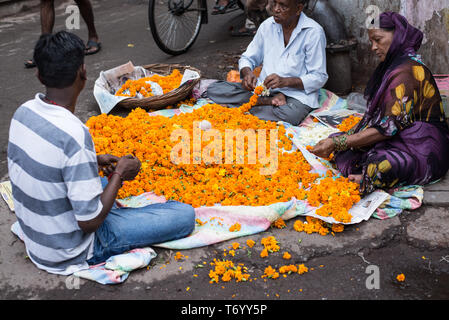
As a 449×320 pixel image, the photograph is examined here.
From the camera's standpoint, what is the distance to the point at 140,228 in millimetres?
2756

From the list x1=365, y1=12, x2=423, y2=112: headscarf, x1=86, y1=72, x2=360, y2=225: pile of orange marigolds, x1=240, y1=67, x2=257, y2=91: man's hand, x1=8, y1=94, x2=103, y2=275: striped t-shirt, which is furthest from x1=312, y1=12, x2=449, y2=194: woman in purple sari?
x1=8, y1=94, x2=103, y2=275: striped t-shirt

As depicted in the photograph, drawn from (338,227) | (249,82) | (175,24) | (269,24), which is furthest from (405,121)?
(175,24)

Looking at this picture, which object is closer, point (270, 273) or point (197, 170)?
point (270, 273)

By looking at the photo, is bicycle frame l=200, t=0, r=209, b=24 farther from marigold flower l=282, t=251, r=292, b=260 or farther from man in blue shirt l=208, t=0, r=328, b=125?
marigold flower l=282, t=251, r=292, b=260

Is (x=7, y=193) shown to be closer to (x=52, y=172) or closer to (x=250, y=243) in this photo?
(x=52, y=172)

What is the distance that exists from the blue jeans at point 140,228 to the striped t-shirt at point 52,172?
25 cm

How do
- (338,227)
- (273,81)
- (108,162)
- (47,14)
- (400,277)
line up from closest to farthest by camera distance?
(400,277) → (108,162) → (338,227) → (273,81) → (47,14)

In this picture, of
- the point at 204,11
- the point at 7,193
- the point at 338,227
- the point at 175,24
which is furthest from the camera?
the point at 204,11

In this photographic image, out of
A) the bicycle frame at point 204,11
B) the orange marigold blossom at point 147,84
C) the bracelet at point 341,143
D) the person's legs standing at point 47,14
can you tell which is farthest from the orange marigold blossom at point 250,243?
the bicycle frame at point 204,11

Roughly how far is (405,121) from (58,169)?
230 centimetres

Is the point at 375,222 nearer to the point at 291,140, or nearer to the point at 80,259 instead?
the point at 291,140

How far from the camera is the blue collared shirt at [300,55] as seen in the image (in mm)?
4305

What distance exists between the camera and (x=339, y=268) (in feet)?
9.16
